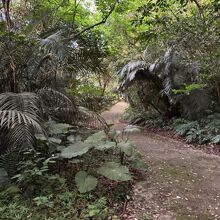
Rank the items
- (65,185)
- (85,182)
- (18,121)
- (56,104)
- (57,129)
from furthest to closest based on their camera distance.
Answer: (56,104) < (57,129) < (18,121) < (65,185) < (85,182)

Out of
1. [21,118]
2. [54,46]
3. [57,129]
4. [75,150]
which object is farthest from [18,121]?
[54,46]

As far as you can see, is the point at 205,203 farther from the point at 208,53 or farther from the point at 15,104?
the point at 208,53

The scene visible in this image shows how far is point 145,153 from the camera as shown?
567 cm

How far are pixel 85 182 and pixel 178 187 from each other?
4.11ft

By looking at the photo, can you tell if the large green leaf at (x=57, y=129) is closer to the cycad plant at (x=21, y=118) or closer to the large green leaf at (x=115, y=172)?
the cycad plant at (x=21, y=118)

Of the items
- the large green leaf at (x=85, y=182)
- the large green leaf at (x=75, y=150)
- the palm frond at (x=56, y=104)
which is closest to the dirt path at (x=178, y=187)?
the large green leaf at (x=85, y=182)

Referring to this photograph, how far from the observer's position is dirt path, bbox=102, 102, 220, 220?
3.46 meters

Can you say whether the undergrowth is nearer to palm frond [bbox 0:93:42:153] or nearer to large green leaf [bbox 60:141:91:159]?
large green leaf [bbox 60:141:91:159]

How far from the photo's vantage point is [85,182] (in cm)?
360

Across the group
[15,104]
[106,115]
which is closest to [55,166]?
[15,104]

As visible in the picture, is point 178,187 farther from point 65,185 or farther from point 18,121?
point 18,121

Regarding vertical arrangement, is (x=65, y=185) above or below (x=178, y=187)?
above

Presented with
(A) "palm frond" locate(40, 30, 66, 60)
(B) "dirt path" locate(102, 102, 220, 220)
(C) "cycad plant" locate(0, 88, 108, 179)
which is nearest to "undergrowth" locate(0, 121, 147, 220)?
(C) "cycad plant" locate(0, 88, 108, 179)

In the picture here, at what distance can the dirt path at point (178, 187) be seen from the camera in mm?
3457
